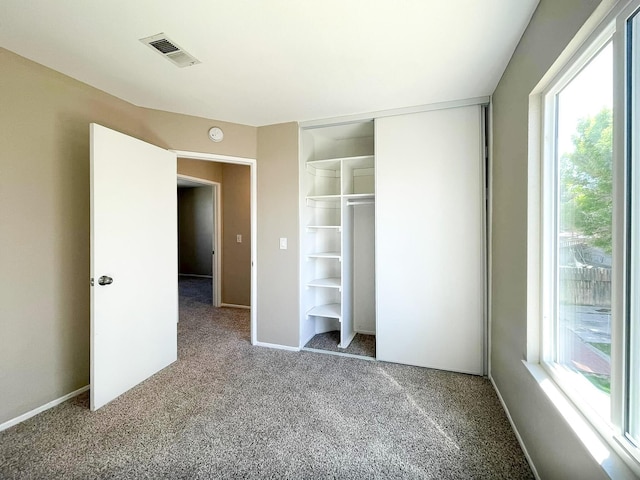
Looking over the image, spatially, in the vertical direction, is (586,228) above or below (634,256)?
above

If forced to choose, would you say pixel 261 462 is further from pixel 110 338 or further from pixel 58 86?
pixel 58 86

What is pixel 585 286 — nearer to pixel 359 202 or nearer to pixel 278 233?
pixel 359 202

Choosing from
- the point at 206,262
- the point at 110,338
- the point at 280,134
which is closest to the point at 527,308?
the point at 280,134

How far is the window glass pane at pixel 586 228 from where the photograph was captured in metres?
1.06

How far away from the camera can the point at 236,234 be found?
15.7 feet

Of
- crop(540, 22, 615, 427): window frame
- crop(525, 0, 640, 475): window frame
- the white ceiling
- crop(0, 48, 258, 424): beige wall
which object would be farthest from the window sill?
crop(0, 48, 258, 424): beige wall

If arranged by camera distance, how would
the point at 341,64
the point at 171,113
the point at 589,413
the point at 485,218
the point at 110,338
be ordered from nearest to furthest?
the point at 589,413, the point at 341,64, the point at 110,338, the point at 485,218, the point at 171,113

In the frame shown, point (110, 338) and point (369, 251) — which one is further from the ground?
point (369, 251)

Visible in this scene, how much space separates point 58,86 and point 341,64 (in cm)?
206

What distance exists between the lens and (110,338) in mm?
2100

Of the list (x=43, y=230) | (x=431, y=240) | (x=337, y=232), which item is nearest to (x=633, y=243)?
(x=431, y=240)

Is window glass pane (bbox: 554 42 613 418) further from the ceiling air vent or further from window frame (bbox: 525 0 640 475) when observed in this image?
the ceiling air vent

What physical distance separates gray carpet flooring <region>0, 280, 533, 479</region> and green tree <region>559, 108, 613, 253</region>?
1.31 meters

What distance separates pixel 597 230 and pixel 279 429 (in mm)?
1971
